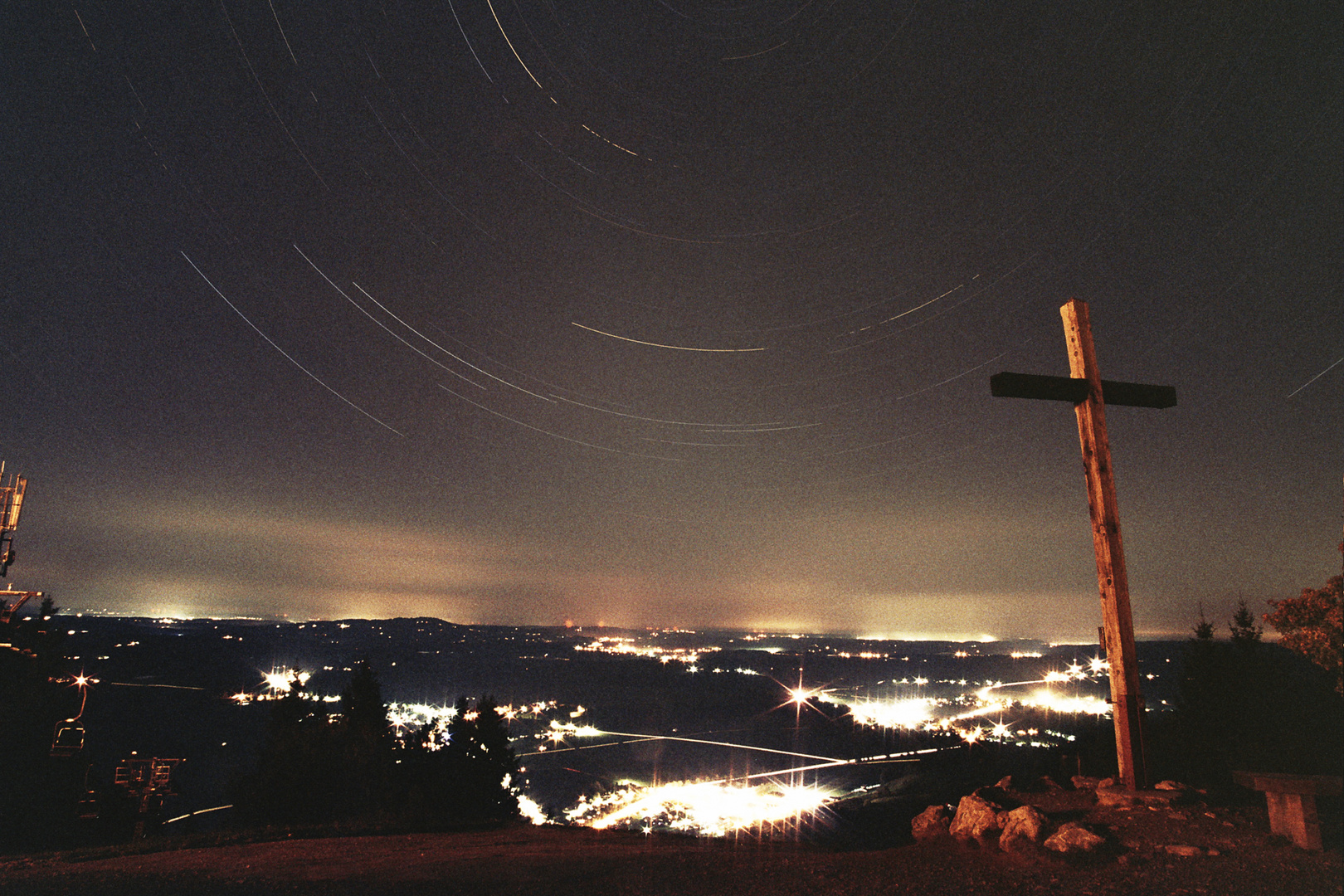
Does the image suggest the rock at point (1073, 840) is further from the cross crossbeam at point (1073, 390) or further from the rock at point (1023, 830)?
the cross crossbeam at point (1073, 390)

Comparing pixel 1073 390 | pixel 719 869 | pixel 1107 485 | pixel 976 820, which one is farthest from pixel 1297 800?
pixel 719 869

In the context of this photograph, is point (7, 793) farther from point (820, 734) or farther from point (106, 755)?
point (820, 734)

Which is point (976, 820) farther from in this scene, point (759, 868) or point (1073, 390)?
point (1073, 390)

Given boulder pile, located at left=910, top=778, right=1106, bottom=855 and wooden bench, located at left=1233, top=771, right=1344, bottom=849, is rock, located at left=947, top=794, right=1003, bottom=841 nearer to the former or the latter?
boulder pile, located at left=910, top=778, right=1106, bottom=855

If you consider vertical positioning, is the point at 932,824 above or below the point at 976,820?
below

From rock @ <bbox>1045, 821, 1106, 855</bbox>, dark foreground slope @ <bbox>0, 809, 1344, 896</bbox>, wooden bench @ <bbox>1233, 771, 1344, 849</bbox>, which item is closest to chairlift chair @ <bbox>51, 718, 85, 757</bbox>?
dark foreground slope @ <bbox>0, 809, 1344, 896</bbox>

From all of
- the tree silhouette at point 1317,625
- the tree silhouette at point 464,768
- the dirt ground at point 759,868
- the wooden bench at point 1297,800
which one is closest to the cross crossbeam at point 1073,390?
the tree silhouette at point 1317,625
